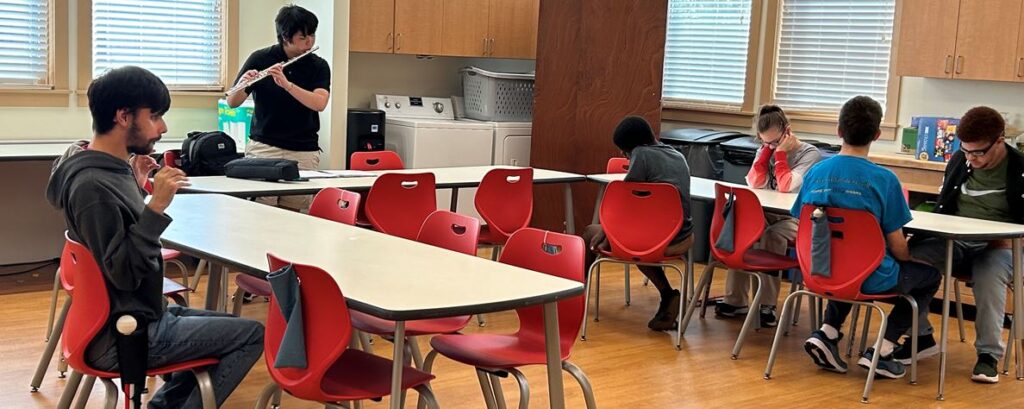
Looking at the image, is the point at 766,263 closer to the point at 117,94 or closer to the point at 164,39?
the point at 117,94

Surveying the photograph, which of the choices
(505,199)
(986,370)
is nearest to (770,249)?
(986,370)

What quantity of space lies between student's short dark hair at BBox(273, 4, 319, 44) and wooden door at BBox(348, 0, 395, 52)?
173 cm

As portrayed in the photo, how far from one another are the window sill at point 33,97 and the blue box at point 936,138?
16.9ft

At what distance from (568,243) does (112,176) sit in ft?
4.43

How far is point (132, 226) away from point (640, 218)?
9.39 feet

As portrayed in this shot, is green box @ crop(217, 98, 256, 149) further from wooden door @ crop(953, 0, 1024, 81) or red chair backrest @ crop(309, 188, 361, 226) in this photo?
wooden door @ crop(953, 0, 1024, 81)

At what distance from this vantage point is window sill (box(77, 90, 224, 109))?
22.9 ft

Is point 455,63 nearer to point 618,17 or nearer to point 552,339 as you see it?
point 618,17

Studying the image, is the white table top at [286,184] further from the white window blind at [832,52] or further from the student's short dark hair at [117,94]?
the white window blind at [832,52]

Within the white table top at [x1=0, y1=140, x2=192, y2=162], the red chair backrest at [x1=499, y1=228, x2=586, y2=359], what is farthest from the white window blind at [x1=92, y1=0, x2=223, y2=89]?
the red chair backrest at [x1=499, y1=228, x2=586, y2=359]

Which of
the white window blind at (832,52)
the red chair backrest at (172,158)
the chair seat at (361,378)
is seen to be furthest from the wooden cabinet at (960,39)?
the chair seat at (361,378)

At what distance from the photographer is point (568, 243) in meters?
3.42

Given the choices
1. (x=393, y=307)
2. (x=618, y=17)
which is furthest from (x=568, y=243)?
(x=618, y=17)

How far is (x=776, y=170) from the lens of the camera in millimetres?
5656
